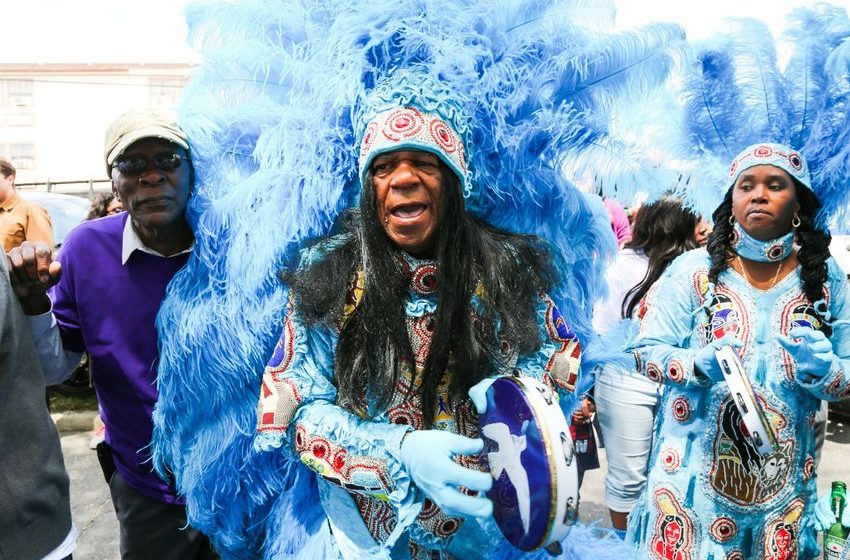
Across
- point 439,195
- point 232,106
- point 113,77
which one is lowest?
point 439,195

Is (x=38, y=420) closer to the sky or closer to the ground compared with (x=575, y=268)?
closer to the ground

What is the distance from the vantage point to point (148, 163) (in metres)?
1.94

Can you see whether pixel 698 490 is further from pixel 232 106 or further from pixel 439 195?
pixel 232 106

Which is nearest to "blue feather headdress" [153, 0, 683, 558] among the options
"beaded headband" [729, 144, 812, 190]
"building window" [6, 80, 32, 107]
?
"beaded headband" [729, 144, 812, 190]

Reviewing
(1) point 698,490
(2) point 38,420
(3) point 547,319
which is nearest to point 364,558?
(3) point 547,319

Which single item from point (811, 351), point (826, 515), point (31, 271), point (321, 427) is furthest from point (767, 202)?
point (31, 271)

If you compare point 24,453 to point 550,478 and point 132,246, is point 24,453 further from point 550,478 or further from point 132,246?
point 550,478

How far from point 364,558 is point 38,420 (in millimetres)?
824

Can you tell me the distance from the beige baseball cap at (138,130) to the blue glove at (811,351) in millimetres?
1942

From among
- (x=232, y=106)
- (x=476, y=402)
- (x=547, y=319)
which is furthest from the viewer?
(x=232, y=106)

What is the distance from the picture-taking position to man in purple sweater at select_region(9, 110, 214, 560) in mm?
1936

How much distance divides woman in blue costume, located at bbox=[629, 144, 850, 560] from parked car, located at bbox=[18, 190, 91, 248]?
6.11m

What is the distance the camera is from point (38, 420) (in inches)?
65.2

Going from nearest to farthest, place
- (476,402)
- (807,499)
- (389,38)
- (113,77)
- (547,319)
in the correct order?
1. (476,402)
2. (389,38)
3. (547,319)
4. (807,499)
5. (113,77)
